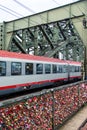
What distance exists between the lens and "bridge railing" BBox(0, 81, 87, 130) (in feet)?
13.4

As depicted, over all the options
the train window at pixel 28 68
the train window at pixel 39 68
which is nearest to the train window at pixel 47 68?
the train window at pixel 39 68

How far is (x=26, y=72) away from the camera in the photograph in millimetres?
16219

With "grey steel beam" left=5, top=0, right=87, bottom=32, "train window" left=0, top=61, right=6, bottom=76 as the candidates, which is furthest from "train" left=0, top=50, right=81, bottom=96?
"grey steel beam" left=5, top=0, right=87, bottom=32

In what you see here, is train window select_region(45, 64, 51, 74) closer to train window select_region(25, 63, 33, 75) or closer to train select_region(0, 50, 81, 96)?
train select_region(0, 50, 81, 96)

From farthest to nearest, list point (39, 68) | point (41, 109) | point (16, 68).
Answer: point (39, 68) < point (16, 68) < point (41, 109)

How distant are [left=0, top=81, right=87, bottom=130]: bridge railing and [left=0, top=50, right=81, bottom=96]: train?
20.2 feet

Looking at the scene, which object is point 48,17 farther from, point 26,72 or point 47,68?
A: point 26,72

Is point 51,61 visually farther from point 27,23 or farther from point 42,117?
point 42,117

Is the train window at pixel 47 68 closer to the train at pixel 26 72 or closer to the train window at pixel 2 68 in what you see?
the train at pixel 26 72

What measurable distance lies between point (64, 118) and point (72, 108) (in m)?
1.02

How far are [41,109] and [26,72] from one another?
35.9 feet

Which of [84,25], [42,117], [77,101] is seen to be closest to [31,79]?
[84,25]

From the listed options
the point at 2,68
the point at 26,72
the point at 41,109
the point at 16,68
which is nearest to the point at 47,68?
the point at 26,72

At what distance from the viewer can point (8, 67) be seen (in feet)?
45.5
